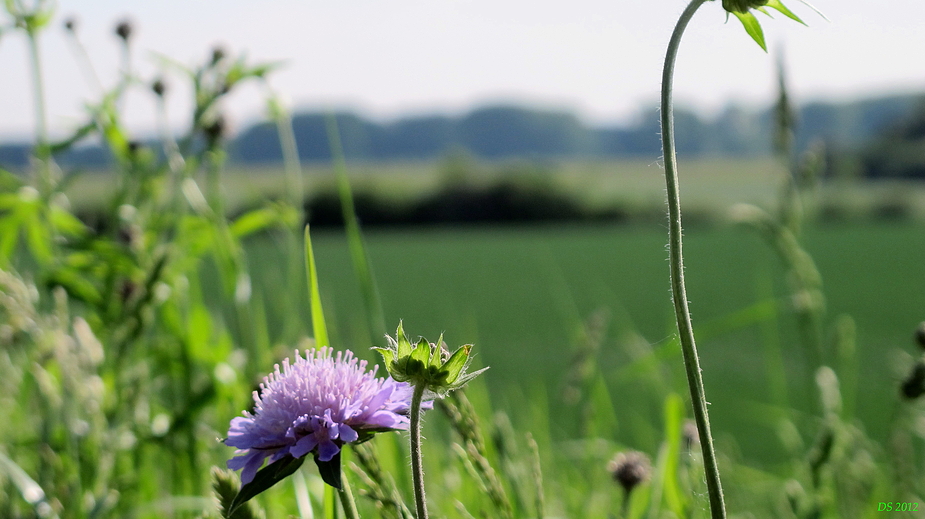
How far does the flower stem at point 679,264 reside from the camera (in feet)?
1.05

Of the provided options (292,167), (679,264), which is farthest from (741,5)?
(292,167)

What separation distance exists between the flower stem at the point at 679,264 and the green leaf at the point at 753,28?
0.03m

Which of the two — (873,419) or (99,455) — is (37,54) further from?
(873,419)

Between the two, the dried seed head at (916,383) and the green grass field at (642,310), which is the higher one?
the dried seed head at (916,383)

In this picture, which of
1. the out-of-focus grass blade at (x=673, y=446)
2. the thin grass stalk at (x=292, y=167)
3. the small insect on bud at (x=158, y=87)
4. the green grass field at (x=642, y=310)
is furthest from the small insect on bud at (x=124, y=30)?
the out-of-focus grass blade at (x=673, y=446)

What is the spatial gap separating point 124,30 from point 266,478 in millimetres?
966

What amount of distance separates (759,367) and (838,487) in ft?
13.9

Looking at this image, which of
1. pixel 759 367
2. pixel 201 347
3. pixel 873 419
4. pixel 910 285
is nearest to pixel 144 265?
pixel 201 347

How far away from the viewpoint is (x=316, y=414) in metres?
0.38

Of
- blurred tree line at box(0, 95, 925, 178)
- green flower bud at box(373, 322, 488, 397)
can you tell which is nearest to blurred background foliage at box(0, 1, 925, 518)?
green flower bud at box(373, 322, 488, 397)

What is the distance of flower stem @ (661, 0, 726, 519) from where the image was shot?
1.05 ft

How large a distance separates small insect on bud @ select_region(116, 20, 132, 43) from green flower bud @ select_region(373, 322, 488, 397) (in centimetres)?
97

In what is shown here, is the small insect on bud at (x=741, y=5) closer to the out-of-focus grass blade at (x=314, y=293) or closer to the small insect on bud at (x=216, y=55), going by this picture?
the out-of-focus grass blade at (x=314, y=293)

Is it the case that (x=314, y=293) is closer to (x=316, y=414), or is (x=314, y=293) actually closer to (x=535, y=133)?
(x=316, y=414)
